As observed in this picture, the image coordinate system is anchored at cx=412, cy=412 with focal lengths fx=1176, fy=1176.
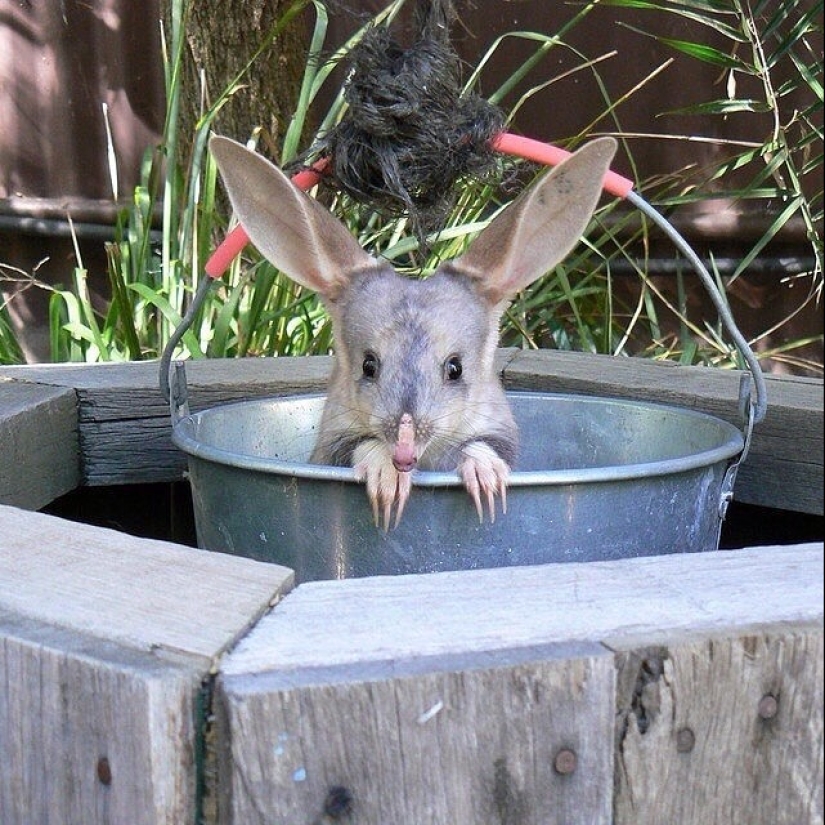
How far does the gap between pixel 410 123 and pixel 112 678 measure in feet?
4.06

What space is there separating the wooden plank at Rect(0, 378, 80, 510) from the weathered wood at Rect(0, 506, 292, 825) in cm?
108

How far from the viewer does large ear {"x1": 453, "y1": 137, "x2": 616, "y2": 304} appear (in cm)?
229

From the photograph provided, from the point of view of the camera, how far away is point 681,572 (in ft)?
5.05

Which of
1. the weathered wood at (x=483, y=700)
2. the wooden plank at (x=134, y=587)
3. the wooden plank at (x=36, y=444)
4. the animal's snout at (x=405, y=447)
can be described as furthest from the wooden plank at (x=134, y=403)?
the weathered wood at (x=483, y=700)

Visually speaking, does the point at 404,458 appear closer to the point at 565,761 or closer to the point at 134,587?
the point at 134,587

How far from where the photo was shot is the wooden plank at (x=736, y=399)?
107 inches

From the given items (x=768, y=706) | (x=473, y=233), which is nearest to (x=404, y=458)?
(x=768, y=706)

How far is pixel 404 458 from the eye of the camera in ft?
6.19

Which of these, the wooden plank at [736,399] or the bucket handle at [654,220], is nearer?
the bucket handle at [654,220]

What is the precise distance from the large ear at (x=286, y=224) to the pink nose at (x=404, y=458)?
669mm

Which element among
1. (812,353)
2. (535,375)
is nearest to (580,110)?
(535,375)

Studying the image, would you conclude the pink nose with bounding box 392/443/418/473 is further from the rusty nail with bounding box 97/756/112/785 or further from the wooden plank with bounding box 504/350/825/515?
the wooden plank with bounding box 504/350/825/515

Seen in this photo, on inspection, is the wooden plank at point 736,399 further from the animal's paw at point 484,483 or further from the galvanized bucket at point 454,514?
the animal's paw at point 484,483

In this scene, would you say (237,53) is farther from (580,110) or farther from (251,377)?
(580,110)
